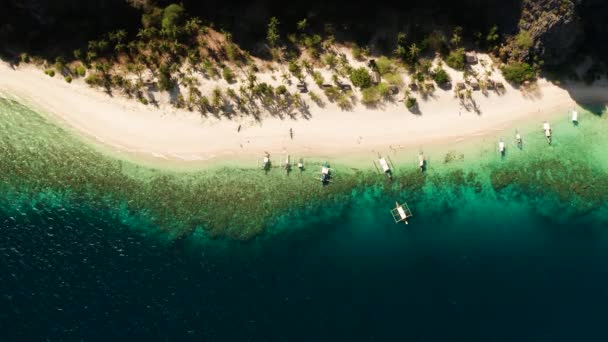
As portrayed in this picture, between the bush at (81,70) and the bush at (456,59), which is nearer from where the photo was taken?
the bush at (81,70)

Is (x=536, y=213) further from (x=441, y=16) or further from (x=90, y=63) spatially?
(x=90, y=63)

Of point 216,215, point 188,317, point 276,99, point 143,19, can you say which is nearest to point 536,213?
point 276,99

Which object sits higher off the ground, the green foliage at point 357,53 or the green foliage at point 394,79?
the green foliage at point 357,53

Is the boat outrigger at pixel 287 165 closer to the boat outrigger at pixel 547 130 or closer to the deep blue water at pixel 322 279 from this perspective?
the deep blue water at pixel 322 279

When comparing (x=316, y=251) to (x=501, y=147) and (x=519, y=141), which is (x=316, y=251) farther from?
(x=519, y=141)

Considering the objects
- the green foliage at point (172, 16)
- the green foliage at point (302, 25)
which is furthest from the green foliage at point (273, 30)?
the green foliage at point (172, 16)

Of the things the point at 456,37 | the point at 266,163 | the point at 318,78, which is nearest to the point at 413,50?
the point at 456,37

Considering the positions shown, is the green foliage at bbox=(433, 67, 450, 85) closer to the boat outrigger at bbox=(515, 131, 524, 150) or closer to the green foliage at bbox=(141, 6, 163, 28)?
the boat outrigger at bbox=(515, 131, 524, 150)
